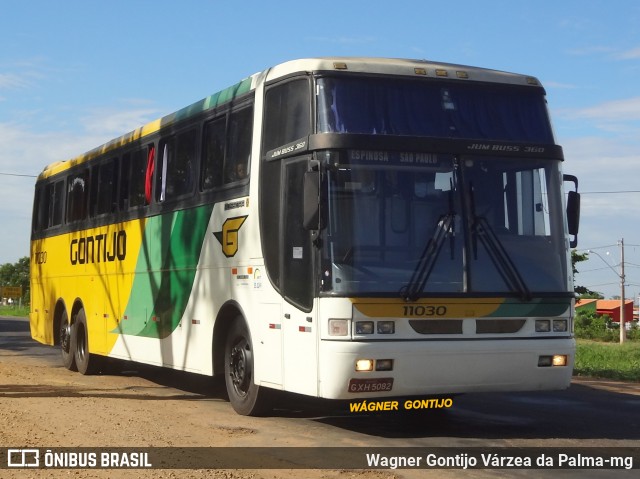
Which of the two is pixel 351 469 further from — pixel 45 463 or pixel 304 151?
pixel 304 151

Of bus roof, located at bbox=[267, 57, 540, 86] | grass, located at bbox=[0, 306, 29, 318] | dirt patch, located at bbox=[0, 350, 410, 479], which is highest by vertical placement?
bus roof, located at bbox=[267, 57, 540, 86]

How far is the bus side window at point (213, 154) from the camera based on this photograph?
42.9 feet

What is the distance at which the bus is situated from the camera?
10250 millimetres

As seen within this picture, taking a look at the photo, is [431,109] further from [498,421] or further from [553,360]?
[498,421]

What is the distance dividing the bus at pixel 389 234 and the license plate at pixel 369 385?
0.02 metres

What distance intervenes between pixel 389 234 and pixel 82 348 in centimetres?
1024

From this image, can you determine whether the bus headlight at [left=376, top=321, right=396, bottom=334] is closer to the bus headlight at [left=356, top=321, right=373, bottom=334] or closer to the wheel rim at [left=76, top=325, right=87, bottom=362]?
the bus headlight at [left=356, top=321, right=373, bottom=334]

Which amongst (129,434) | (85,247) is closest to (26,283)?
(85,247)

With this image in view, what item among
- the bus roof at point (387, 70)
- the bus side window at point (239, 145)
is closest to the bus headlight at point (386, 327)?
the bus roof at point (387, 70)

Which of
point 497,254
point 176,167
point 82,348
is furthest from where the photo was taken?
point 82,348

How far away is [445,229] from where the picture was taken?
10523 mm

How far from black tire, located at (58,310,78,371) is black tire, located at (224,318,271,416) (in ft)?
24.6

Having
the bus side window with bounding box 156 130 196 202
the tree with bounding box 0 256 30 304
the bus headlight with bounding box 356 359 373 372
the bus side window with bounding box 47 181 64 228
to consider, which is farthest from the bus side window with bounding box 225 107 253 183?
the tree with bounding box 0 256 30 304

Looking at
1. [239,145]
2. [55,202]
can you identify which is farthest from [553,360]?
[55,202]
